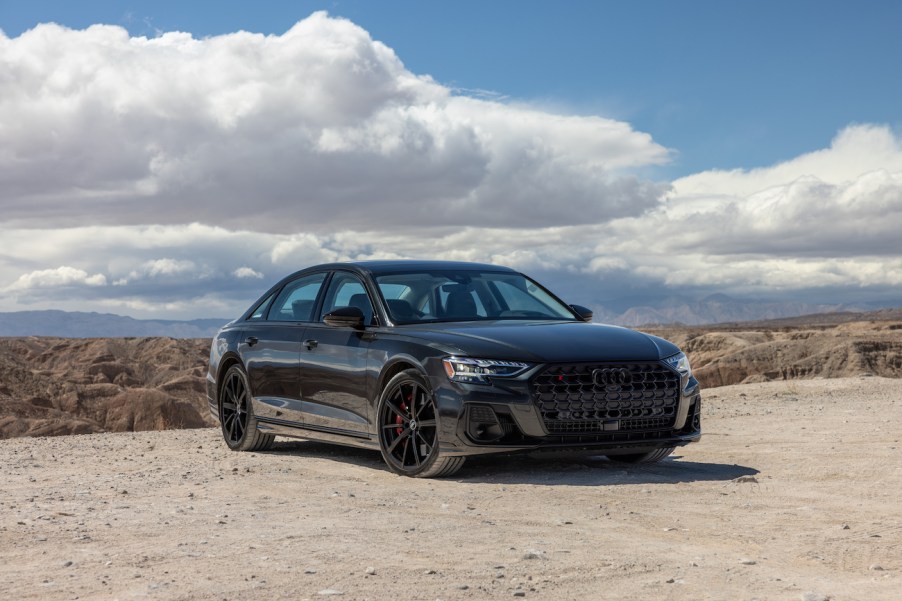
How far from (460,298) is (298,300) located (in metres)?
1.75

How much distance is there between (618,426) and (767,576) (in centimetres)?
326

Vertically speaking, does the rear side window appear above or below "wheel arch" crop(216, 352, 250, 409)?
above

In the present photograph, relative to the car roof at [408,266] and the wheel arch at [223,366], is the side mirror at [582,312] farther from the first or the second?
the wheel arch at [223,366]

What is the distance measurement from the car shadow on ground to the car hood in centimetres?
73

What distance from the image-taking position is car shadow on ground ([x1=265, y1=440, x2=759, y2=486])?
8734 mm

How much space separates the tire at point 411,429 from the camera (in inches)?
346

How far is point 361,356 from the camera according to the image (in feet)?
31.3

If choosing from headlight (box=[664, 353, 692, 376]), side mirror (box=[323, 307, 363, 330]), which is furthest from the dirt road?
side mirror (box=[323, 307, 363, 330])

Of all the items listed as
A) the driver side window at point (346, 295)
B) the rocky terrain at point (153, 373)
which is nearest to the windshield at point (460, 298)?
the driver side window at point (346, 295)

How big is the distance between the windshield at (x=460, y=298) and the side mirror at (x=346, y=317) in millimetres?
288

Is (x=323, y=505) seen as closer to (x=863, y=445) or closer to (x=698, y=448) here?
(x=698, y=448)

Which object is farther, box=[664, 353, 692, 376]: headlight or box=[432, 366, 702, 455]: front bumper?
box=[664, 353, 692, 376]: headlight

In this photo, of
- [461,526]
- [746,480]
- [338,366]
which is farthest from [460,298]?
[461,526]

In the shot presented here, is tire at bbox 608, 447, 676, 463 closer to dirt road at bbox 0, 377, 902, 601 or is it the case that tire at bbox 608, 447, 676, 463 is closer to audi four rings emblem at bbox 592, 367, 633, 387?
dirt road at bbox 0, 377, 902, 601
